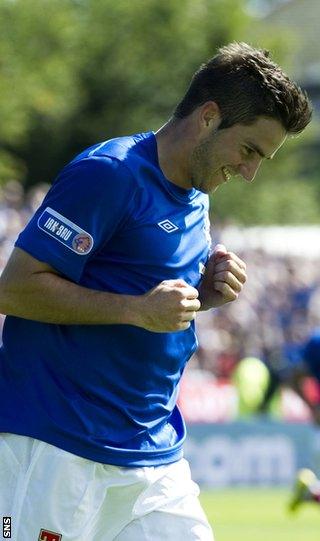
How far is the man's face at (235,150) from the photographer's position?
4.93 metres

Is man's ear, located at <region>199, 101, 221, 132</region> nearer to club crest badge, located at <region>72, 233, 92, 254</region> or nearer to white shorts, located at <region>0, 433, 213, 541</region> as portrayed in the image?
club crest badge, located at <region>72, 233, 92, 254</region>

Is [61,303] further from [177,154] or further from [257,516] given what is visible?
[257,516]

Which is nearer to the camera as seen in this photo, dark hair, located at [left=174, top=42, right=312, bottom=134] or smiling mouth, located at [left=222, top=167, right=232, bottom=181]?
dark hair, located at [left=174, top=42, right=312, bottom=134]

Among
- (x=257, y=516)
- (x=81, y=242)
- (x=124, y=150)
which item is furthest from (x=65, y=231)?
(x=257, y=516)

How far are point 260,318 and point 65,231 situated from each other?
17.6 metres

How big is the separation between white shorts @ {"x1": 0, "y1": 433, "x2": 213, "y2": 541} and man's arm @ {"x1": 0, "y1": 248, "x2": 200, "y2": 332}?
0.44 m

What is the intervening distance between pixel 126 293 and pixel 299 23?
6141cm

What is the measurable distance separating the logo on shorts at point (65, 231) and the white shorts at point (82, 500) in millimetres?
658

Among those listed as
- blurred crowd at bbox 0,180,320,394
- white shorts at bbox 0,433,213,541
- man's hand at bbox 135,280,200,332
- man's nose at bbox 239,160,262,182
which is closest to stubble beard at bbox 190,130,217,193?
man's nose at bbox 239,160,262,182

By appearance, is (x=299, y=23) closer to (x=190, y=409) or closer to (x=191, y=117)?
(x=190, y=409)

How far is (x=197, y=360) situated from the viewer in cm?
2108

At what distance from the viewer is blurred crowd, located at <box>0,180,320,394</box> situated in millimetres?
A: 21266

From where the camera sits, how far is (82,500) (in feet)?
15.7

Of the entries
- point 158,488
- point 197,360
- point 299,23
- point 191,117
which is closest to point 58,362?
point 158,488
